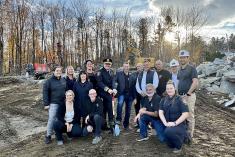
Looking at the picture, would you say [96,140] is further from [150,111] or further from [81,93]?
[150,111]

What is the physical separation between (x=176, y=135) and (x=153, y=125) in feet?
3.40

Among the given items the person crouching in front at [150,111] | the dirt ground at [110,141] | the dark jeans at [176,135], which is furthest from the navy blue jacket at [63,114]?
the dark jeans at [176,135]

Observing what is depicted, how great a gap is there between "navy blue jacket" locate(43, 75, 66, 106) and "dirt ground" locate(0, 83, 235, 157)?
3.17 feet

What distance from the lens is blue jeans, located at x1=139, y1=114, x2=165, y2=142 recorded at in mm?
7840

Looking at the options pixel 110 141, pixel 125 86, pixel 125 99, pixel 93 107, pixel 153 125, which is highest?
pixel 125 86

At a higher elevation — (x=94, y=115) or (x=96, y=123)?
(x=94, y=115)

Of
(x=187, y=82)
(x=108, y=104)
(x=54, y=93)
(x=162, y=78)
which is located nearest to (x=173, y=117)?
(x=187, y=82)

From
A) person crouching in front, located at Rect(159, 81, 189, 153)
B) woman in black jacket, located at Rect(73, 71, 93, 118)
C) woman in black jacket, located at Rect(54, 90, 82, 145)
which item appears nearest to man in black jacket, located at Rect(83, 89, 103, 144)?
woman in black jacket, located at Rect(73, 71, 93, 118)

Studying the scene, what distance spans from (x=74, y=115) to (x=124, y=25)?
46092 millimetres

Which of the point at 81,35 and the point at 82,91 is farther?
the point at 81,35

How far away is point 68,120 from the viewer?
327 inches

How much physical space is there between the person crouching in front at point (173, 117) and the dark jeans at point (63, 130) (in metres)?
2.00

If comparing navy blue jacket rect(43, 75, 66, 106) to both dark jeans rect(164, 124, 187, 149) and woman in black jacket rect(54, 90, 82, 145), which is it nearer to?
woman in black jacket rect(54, 90, 82, 145)

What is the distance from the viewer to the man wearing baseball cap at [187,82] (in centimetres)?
780
